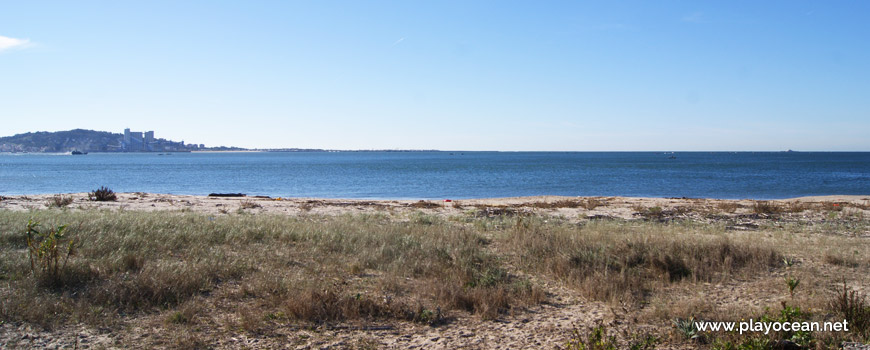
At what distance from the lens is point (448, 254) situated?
30.9 ft

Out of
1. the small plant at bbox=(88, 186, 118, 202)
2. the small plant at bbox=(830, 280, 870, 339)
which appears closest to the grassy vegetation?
the small plant at bbox=(830, 280, 870, 339)

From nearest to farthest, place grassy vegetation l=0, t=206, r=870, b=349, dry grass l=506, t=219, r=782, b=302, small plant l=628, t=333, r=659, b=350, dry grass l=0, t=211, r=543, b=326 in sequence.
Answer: small plant l=628, t=333, r=659, b=350 < grassy vegetation l=0, t=206, r=870, b=349 < dry grass l=0, t=211, r=543, b=326 < dry grass l=506, t=219, r=782, b=302

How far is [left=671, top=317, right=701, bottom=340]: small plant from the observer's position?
568 centimetres

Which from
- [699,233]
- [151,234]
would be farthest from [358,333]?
[699,233]

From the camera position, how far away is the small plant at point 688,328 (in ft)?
18.6

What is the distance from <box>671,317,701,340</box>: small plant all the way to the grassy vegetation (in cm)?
5

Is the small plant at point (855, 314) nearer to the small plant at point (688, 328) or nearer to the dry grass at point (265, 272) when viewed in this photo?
the small plant at point (688, 328)

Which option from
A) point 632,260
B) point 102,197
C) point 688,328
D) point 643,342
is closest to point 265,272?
point 643,342

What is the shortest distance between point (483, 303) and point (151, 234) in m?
7.21

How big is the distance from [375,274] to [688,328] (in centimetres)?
480

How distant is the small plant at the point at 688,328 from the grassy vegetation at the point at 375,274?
46 mm

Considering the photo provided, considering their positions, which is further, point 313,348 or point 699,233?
point 699,233

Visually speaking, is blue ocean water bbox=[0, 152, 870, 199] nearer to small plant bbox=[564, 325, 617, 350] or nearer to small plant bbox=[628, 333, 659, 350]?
small plant bbox=[628, 333, 659, 350]

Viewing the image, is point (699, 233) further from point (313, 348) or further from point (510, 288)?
point (313, 348)
